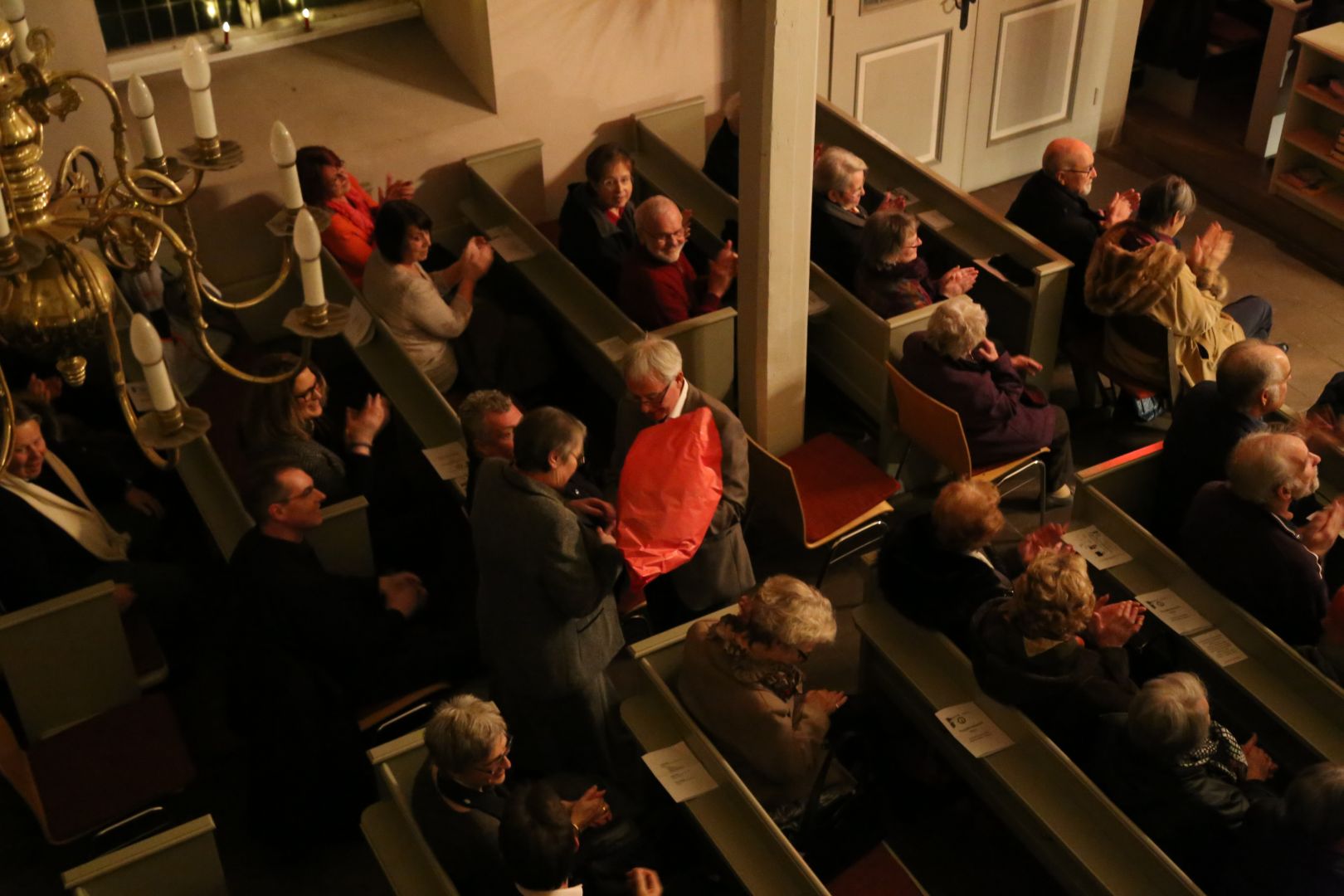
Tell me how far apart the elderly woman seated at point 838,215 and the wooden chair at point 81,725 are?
123 inches

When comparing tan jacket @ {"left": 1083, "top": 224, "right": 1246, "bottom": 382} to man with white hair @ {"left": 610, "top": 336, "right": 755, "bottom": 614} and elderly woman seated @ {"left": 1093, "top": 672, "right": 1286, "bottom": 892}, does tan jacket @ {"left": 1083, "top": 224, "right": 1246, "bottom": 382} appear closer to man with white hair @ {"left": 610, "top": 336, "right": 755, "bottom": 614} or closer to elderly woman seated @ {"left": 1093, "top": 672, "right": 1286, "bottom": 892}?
man with white hair @ {"left": 610, "top": 336, "right": 755, "bottom": 614}

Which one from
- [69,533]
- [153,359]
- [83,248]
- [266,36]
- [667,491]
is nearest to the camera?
[153,359]

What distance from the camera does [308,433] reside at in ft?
15.9

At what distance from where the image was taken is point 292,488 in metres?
4.23

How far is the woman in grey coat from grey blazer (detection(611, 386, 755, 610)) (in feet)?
1.51

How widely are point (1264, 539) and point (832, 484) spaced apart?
5.30ft

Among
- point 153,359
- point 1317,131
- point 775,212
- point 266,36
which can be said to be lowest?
point 1317,131

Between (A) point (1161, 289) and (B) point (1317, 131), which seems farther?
(B) point (1317, 131)

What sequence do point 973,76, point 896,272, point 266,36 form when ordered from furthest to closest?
point 973,76
point 266,36
point 896,272

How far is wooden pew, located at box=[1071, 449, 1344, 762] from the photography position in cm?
400

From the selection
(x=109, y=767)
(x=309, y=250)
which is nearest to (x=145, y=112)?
(x=309, y=250)

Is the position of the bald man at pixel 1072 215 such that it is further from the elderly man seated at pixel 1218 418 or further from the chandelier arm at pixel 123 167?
the chandelier arm at pixel 123 167

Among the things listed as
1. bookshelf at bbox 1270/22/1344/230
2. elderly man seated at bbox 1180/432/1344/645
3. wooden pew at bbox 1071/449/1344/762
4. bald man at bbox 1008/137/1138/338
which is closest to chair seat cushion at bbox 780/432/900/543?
wooden pew at bbox 1071/449/1344/762

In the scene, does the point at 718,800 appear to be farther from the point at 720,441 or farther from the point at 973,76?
the point at 973,76
